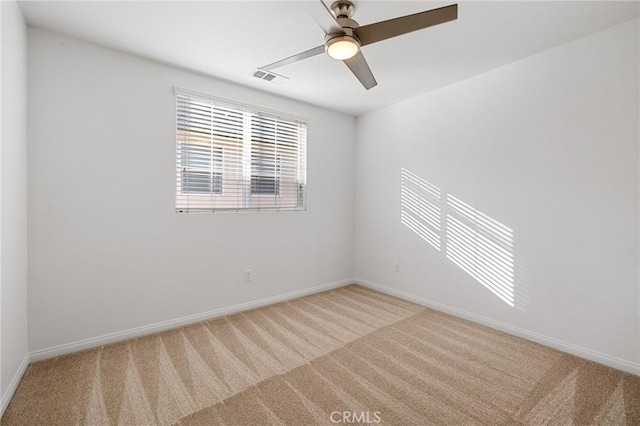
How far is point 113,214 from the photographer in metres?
2.54

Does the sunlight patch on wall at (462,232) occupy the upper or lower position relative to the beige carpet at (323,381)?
upper

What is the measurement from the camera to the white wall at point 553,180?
2193 millimetres

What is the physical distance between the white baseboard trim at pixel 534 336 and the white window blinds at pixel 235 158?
1902mm

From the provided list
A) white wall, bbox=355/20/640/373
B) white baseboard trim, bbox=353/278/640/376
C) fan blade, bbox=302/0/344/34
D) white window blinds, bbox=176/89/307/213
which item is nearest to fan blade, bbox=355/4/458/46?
fan blade, bbox=302/0/344/34

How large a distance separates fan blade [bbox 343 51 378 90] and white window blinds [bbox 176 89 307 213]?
161 centimetres

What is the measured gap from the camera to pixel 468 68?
2.86 meters

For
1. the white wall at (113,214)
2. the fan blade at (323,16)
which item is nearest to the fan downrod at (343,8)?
the fan blade at (323,16)

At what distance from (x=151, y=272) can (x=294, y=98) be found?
2538 mm

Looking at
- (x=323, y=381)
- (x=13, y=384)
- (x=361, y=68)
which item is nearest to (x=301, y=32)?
(x=361, y=68)

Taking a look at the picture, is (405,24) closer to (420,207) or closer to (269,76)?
(269,76)

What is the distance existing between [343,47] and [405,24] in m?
0.36

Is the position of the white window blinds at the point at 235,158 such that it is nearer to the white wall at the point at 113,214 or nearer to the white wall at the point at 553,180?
the white wall at the point at 113,214

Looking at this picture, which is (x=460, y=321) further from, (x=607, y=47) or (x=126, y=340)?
(x=126, y=340)

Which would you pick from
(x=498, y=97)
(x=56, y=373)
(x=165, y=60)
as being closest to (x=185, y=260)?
(x=56, y=373)
